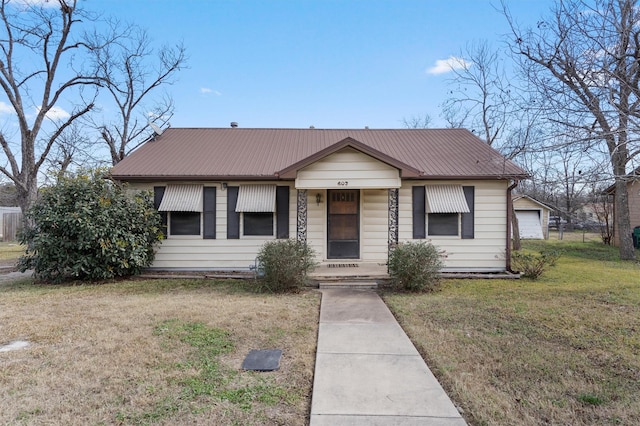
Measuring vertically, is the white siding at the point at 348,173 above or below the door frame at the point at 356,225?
above

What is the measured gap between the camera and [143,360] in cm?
409

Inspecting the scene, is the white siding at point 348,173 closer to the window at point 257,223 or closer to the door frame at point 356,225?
the door frame at point 356,225

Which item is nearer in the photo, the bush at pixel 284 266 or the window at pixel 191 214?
the bush at pixel 284 266

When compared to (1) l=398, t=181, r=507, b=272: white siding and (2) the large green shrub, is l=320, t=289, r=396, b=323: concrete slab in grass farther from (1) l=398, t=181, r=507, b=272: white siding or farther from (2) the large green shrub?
(2) the large green shrub

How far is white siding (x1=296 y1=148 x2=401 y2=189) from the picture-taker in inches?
343

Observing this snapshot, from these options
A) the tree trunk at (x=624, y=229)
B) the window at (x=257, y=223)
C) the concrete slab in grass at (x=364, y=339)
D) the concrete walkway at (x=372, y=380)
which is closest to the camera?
the concrete walkway at (x=372, y=380)

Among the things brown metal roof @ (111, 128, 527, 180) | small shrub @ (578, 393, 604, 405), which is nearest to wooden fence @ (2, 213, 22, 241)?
brown metal roof @ (111, 128, 527, 180)

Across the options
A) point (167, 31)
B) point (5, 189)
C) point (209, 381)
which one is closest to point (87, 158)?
point (167, 31)

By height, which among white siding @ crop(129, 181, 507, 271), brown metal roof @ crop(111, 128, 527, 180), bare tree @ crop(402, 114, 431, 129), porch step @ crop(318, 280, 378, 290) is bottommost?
porch step @ crop(318, 280, 378, 290)

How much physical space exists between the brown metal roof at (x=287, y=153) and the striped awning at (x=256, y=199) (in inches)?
14.0

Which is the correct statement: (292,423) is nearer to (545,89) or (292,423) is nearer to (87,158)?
(545,89)

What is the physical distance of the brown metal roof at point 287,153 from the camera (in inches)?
368

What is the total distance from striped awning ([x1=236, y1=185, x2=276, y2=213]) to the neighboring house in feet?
63.6

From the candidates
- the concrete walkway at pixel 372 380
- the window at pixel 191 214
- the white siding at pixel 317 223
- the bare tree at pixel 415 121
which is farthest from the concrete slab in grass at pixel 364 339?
the bare tree at pixel 415 121
